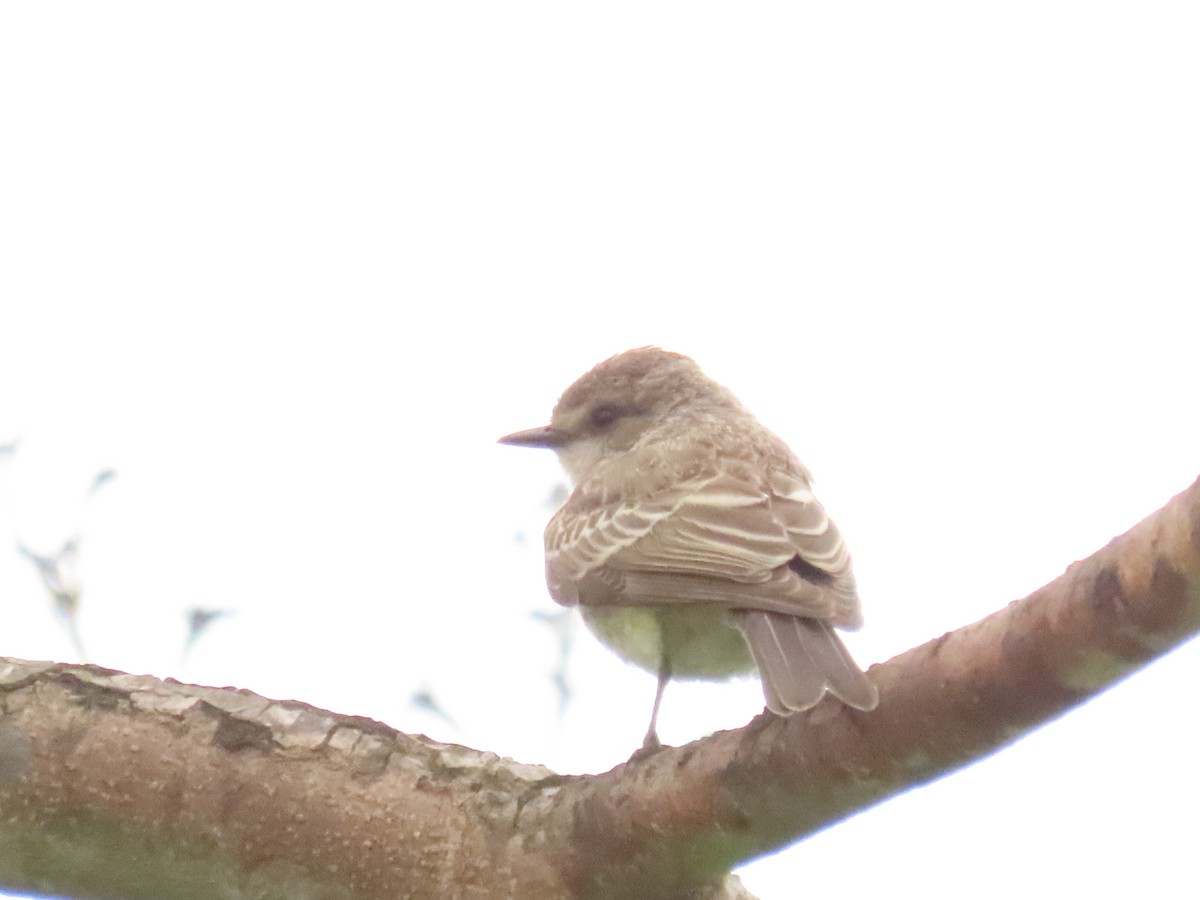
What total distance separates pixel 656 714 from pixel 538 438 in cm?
264

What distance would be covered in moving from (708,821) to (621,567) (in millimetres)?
1664

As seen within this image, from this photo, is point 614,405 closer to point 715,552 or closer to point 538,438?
point 538,438

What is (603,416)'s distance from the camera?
7.82 m

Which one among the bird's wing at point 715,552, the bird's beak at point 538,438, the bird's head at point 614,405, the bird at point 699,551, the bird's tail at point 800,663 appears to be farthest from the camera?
the bird's beak at point 538,438

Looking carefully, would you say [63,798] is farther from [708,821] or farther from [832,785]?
[832,785]

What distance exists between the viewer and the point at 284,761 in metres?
4.48

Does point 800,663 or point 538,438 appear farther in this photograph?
point 538,438

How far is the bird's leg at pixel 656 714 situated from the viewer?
516 centimetres

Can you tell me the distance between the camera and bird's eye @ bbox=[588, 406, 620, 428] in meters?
7.81

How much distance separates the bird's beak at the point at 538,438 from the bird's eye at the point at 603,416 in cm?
18

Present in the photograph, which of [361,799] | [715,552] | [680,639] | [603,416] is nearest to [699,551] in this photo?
[715,552]

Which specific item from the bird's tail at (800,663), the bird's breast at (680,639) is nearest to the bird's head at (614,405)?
the bird's breast at (680,639)

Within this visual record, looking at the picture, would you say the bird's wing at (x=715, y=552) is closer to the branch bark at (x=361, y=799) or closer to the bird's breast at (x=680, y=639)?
the bird's breast at (x=680, y=639)

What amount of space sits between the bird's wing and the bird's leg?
1.12ft
